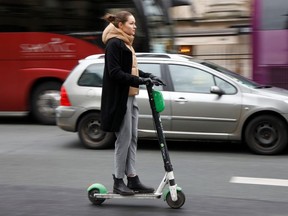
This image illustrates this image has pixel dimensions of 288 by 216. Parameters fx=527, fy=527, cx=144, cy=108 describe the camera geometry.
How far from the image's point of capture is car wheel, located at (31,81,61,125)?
1194 cm

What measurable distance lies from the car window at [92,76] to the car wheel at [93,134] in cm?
51

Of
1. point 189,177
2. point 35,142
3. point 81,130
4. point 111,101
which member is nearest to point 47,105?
point 35,142

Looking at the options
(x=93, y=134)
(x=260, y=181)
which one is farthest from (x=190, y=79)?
(x=260, y=181)

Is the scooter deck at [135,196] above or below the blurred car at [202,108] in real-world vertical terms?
below

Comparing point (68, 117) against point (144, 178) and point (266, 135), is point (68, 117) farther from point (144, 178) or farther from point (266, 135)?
point (266, 135)

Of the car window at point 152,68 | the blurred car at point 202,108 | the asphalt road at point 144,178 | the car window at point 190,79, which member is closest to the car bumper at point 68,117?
the blurred car at point 202,108

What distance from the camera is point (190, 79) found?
8.32 metres

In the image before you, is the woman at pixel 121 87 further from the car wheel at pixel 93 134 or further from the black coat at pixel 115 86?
the car wheel at pixel 93 134

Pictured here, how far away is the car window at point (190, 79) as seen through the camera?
8234 millimetres

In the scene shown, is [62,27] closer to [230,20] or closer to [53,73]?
[53,73]

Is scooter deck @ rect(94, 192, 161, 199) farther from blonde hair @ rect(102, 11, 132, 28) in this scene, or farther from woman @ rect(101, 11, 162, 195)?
blonde hair @ rect(102, 11, 132, 28)

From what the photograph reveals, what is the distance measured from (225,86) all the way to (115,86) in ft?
11.7

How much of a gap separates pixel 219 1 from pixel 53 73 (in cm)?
1154

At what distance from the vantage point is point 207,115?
26.6ft
